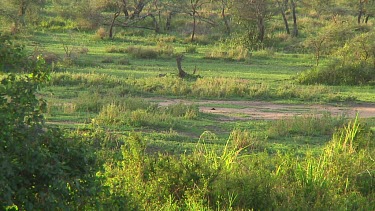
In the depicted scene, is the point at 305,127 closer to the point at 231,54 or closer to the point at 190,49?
the point at 231,54

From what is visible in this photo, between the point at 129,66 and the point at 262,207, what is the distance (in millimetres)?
15880

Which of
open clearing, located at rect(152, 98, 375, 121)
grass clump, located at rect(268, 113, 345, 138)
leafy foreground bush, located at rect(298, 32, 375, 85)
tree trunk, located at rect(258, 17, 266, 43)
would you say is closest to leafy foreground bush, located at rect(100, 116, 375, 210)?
grass clump, located at rect(268, 113, 345, 138)

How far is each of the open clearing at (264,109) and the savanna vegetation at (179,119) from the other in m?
0.13

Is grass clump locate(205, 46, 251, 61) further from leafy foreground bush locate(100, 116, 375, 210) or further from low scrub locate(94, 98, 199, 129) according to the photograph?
leafy foreground bush locate(100, 116, 375, 210)

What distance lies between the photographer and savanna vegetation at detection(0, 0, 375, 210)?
539 centimetres

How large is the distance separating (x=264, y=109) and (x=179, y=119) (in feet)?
10.3

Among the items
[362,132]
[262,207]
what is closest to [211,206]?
[262,207]

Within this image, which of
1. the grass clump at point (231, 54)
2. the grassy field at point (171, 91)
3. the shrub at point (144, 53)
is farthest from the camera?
the grass clump at point (231, 54)

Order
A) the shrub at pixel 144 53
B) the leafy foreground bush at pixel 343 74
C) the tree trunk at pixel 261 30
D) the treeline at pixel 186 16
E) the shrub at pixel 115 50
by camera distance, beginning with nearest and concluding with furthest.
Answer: the leafy foreground bush at pixel 343 74
the shrub at pixel 144 53
the shrub at pixel 115 50
the tree trunk at pixel 261 30
the treeline at pixel 186 16

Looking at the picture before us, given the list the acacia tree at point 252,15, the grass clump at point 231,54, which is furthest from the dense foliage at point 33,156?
the acacia tree at point 252,15

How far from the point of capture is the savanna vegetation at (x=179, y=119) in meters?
5.39

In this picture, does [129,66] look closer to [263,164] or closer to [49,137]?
[263,164]

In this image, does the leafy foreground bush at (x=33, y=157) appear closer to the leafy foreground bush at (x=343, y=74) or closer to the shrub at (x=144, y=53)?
the leafy foreground bush at (x=343, y=74)

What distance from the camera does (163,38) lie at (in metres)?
31.4
